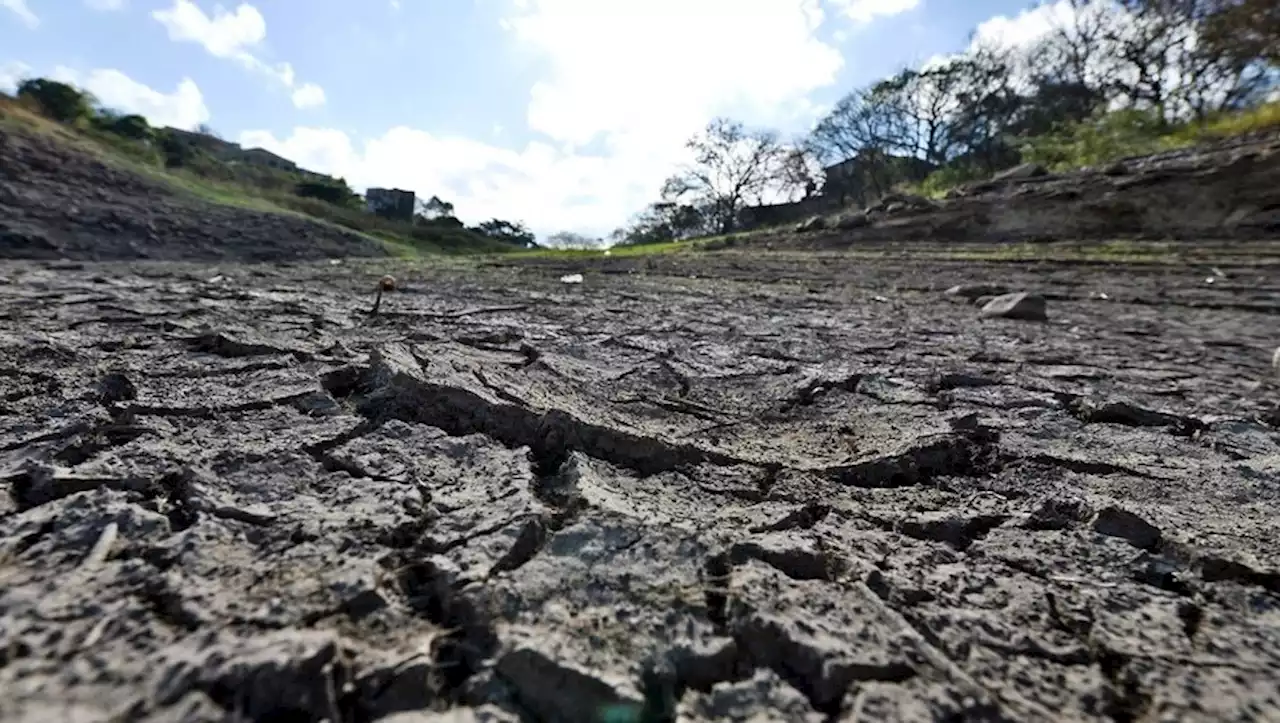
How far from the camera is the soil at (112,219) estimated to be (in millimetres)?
7598

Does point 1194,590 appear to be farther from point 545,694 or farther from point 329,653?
point 329,653

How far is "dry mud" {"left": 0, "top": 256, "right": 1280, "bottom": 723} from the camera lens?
27.4 inches

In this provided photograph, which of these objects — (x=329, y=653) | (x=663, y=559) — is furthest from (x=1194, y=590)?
(x=329, y=653)

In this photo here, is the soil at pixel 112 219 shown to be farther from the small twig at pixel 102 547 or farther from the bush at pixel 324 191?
the bush at pixel 324 191

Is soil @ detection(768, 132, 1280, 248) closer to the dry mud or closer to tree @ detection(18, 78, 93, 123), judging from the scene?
the dry mud

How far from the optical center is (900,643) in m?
0.78

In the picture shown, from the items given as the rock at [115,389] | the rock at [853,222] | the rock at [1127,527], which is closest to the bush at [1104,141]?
the rock at [853,222]

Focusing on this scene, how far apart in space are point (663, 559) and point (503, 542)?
23 centimetres

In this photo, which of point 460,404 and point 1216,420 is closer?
point 460,404

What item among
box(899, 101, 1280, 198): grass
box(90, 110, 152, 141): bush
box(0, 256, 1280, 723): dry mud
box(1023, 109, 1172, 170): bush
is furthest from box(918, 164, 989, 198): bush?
box(90, 110, 152, 141): bush

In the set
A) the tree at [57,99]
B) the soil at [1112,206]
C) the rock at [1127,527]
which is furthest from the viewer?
the tree at [57,99]

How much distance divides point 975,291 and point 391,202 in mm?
22513

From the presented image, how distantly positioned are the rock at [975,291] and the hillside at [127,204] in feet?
26.4

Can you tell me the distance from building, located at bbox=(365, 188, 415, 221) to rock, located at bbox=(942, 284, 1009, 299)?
20.9 metres
